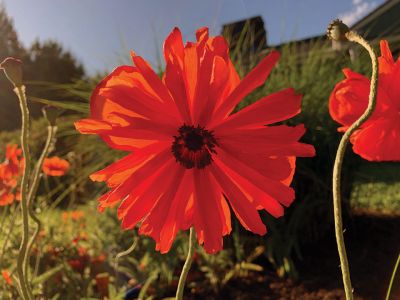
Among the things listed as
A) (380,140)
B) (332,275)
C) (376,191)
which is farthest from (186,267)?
(376,191)

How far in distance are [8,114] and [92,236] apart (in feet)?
47.1

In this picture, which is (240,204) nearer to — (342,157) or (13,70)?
(342,157)

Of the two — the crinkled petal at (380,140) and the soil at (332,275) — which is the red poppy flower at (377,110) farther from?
the soil at (332,275)

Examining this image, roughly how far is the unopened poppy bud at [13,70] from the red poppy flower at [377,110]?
0.46 meters

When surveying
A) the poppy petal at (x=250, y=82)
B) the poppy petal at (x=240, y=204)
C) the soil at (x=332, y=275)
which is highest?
the poppy petal at (x=250, y=82)

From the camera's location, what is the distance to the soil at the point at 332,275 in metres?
1.89

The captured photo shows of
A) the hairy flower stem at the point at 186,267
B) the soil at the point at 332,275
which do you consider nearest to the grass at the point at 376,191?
the soil at the point at 332,275

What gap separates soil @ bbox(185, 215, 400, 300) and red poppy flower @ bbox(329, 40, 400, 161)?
3.51 feet

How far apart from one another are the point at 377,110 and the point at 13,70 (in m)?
0.55

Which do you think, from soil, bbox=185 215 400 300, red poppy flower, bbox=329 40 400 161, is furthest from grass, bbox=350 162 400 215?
red poppy flower, bbox=329 40 400 161

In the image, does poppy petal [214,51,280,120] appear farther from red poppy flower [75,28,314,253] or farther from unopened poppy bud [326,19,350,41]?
unopened poppy bud [326,19,350,41]

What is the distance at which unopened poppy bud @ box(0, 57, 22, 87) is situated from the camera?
2.39 ft

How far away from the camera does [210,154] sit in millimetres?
699

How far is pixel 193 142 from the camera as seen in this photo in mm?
652
